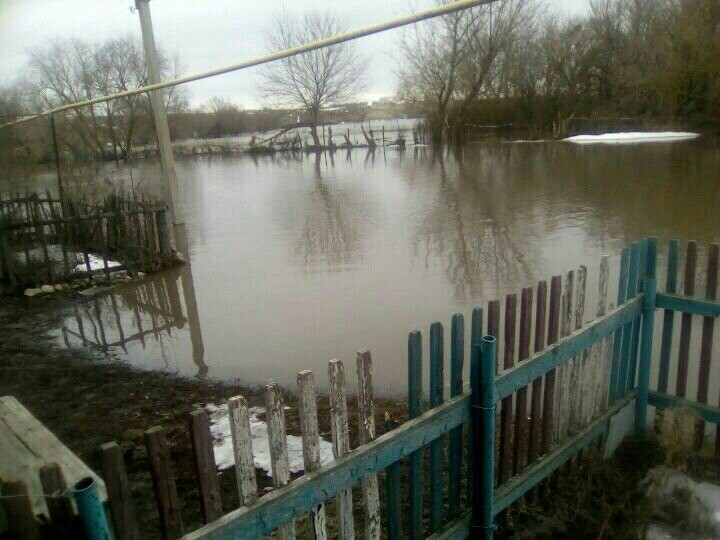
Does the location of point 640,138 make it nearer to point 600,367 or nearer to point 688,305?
point 688,305

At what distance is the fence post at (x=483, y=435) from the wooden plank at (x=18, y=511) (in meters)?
1.67

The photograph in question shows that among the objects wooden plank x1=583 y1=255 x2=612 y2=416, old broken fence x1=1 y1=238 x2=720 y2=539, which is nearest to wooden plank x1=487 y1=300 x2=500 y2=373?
old broken fence x1=1 y1=238 x2=720 y2=539

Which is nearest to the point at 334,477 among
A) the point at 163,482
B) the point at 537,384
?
the point at 163,482

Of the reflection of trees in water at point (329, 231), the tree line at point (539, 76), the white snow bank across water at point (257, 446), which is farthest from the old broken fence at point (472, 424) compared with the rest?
the tree line at point (539, 76)

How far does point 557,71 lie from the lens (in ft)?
127

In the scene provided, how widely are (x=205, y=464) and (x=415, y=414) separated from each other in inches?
39.4

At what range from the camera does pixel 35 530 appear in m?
1.37

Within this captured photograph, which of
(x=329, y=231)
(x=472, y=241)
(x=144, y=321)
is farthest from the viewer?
(x=329, y=231)

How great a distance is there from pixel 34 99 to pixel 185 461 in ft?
32.1

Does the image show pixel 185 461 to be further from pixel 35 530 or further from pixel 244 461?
pixel 35 530

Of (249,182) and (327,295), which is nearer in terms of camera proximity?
(327,295)

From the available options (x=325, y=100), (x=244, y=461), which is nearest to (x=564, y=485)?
(x=244, y=461)

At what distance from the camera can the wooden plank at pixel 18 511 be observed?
4.35ft

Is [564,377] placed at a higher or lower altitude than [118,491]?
lower
